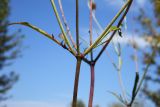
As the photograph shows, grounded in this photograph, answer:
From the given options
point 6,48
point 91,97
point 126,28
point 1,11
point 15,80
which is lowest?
point 91,97

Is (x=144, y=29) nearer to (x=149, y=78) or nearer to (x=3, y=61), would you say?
(x=149, y=78)

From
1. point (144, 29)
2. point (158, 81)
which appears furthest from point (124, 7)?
point (158, 81)

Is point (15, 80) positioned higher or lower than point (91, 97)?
higher

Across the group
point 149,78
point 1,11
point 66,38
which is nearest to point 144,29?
point 149,78

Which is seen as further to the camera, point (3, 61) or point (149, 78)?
point (3, 61)

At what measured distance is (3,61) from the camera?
24953 mm

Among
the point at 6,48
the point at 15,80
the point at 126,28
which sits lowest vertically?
the point at 126,28

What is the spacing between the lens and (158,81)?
16.5m

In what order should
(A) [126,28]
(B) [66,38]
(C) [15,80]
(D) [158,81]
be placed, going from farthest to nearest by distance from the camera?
(C) [15,80] < (D) [158,81] < (A) [126,28] < (B) [66,38]

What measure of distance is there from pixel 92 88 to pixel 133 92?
0.18 metres

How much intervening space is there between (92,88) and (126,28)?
383mm

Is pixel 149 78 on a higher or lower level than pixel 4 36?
lower

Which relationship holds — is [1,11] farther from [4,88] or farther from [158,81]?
[158,81]

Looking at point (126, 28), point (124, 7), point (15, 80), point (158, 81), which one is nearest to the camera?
point (124, 7)
